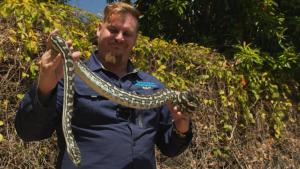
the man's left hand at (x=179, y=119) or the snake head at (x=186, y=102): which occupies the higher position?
the snake head at (x=186, y=102)

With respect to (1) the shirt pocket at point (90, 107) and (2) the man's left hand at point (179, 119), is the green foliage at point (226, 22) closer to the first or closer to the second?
(2) the man's left hand at point (179, 119)

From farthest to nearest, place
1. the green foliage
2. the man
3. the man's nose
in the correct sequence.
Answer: the green foliage, the man's nose, the man

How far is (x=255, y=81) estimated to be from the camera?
26.0ft

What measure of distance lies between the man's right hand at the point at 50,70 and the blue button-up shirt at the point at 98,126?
6cm

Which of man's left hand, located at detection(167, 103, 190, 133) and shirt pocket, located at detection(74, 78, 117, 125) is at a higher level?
shirt pocket, located at detection(74, 78, 117, 125)

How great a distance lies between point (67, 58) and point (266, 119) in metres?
5.84

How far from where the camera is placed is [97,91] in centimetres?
319

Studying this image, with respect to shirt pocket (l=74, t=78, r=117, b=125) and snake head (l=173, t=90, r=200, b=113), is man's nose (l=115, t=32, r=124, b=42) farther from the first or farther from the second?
snake head (l=173, t=90, r=200, b=113)

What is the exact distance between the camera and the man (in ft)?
10.0

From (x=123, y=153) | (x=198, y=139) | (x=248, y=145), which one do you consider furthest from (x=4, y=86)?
(x=248, y=145)

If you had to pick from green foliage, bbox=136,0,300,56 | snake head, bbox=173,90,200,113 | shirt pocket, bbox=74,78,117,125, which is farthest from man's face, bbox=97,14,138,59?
green foliage, bbox=136,0,300,56

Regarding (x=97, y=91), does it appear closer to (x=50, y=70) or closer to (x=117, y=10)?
(x=50, y=70)

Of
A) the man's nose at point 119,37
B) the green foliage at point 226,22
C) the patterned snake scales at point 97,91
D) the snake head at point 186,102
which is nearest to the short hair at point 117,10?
the man's nose at point 119,37

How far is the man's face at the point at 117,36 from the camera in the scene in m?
3.48
